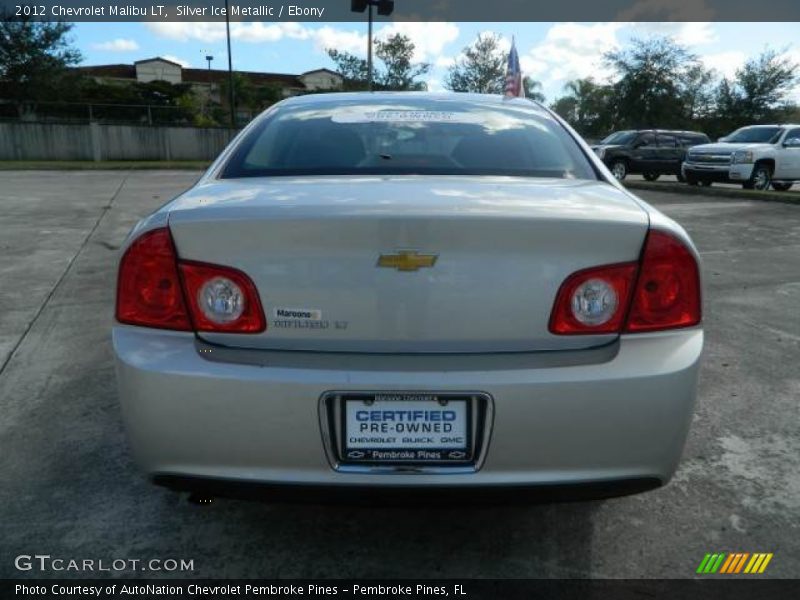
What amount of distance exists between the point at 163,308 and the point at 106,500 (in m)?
1.05

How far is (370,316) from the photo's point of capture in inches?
72.4

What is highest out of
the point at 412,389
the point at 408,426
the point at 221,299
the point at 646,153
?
the point at 221,299

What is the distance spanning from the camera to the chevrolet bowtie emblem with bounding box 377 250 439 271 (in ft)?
5.94

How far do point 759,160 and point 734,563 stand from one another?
16.8 metres

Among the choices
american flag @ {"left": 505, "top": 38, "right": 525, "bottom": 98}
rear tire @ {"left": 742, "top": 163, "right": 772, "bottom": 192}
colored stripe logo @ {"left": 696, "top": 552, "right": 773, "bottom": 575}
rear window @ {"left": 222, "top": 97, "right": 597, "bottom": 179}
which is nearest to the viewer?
colored stripe logo @ {"left": 696, "top": 552, "right": 773, "bottom": 575}

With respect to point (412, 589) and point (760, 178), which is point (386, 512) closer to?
point (412, 589)

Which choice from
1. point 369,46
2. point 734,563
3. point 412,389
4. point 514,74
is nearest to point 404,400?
point 412,389

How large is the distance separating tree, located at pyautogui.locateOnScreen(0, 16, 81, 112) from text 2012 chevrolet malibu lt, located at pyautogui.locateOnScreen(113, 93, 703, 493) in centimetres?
4291

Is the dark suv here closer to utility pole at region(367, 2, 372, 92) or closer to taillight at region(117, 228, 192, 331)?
utility pole at region(367, 2, 372, 92)

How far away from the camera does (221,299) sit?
6.17ft

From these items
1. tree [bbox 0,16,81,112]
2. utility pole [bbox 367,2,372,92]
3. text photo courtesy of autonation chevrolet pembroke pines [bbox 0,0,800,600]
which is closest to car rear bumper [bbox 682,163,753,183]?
utility pole [bbox 367,2,372,92]

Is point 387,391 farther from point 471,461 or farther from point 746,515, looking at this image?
point 746,515

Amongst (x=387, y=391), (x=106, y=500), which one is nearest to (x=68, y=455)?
(x=106, y=500)

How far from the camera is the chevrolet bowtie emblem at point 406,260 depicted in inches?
71.3
